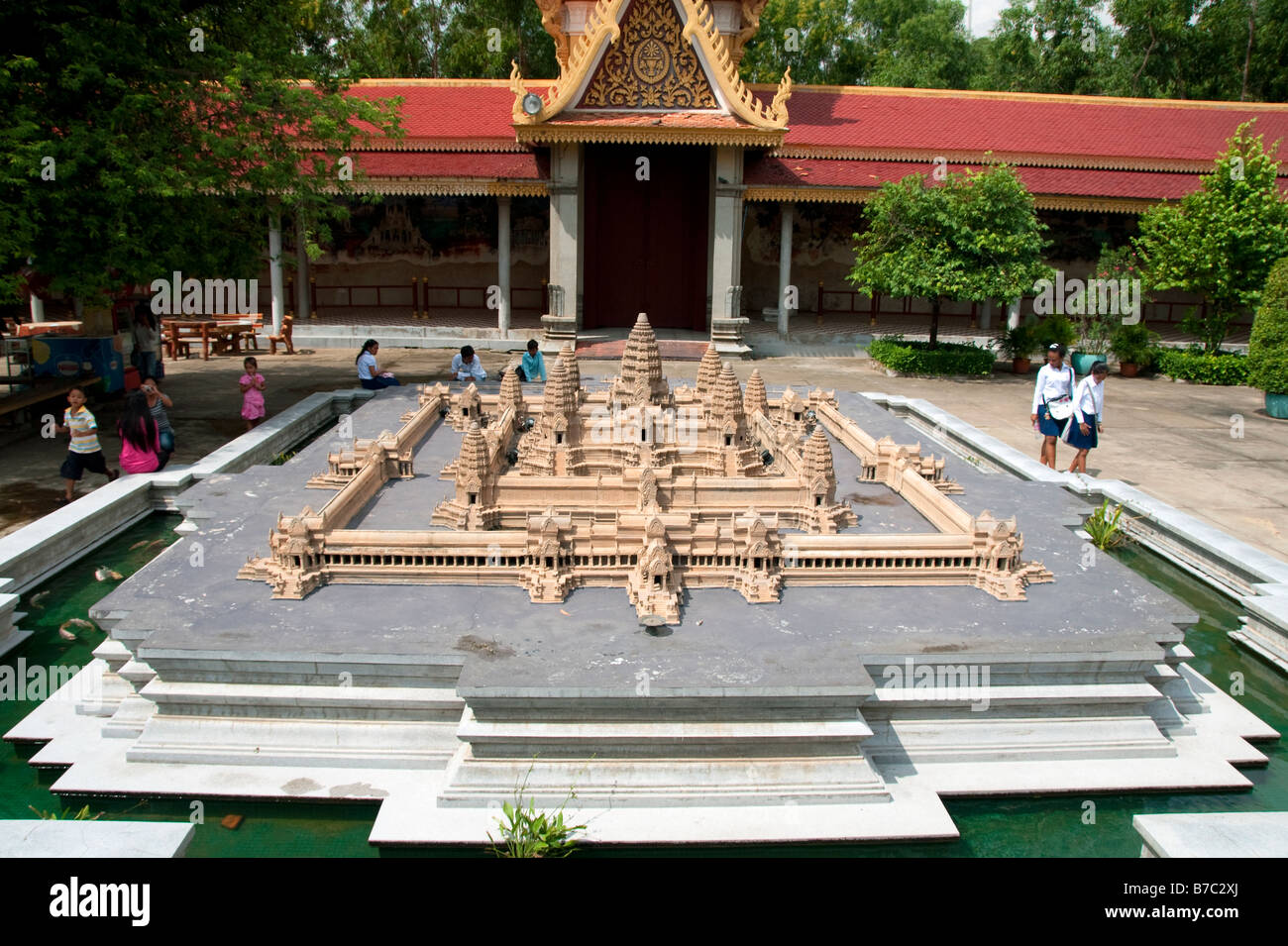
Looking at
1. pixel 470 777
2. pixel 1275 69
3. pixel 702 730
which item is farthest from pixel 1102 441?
pixel 1275 69

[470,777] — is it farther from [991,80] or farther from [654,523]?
[991,80]

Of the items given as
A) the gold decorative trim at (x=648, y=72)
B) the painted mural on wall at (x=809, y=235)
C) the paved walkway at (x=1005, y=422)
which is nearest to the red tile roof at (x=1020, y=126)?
the painted mural on wall at (x=809, y=235)

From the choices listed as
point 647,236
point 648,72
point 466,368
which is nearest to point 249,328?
point 466,368

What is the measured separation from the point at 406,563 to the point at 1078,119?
29.2 metres

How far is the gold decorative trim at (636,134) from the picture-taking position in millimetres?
24734

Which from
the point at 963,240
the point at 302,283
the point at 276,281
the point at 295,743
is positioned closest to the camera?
the point at 295,743

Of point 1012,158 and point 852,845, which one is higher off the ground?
point 1012,158

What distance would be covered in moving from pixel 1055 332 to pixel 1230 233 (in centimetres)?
437

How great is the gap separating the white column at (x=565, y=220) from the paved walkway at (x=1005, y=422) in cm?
268

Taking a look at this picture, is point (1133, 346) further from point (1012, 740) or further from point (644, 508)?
point (1012, 740)

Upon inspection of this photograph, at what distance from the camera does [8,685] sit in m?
9.18

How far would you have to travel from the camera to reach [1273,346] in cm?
2062

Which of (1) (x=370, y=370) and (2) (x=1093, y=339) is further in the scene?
(2) (x=1093, y=339)

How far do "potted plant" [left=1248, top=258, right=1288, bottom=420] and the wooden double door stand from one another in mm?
13746
